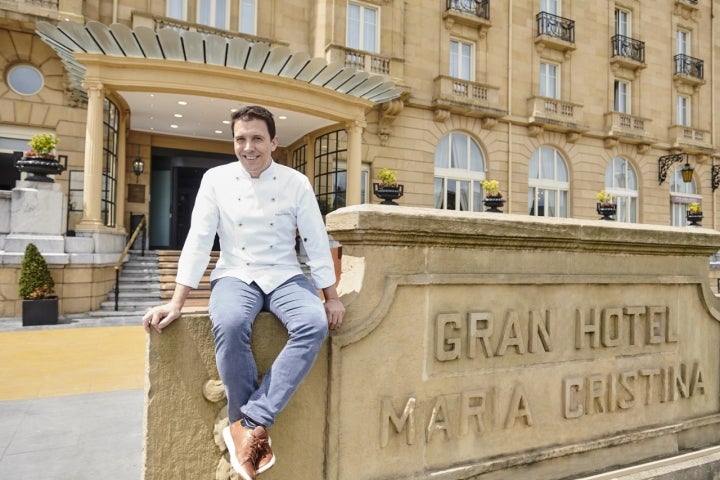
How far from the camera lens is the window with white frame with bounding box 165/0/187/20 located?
46.5ft

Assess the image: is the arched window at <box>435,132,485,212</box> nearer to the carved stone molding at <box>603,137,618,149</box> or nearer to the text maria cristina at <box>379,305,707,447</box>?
the carved stone molding at <box>603,137,618,149</box>

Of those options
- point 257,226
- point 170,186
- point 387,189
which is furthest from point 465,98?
point 257,226

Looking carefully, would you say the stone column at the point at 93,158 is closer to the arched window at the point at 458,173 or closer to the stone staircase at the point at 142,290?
the stone staircase at the point at 142,290

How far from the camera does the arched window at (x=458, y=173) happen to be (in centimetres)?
1802

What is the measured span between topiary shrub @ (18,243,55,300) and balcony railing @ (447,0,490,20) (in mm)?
16372

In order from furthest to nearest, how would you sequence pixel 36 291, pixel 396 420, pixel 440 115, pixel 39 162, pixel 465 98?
1. pixel 465 98
2. pixel 440 115
3. pixel 39 162
4. pixel 36 291
5. pixel 396 420

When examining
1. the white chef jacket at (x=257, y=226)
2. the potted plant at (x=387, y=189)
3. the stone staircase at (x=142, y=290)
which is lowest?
the stone staircase at (x=142, y=290)

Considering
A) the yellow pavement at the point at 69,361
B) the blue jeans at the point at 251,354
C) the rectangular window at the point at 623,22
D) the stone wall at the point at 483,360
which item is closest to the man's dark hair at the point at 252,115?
the stone wall at the point at 483,360

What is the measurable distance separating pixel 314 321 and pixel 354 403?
0.60 metres

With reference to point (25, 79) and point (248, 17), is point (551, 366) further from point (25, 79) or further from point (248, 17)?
point (248, 17)

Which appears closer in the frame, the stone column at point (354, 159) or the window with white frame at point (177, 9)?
the stone column at point (354, 159)

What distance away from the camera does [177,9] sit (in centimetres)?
1427

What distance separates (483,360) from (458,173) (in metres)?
16.1

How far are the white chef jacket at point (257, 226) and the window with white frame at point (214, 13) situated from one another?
14.5 m
